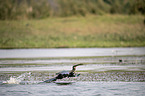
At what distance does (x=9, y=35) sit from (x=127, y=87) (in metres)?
152

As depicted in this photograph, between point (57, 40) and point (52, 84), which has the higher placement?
point (57, 40)

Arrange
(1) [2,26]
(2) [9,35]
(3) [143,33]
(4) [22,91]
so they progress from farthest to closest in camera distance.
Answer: (1) [2,26], (3) [143,33], (2) [9,35], (4) [22,91]

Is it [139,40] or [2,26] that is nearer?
[139,40]

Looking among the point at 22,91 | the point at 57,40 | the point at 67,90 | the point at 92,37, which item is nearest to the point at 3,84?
the point at 22,91

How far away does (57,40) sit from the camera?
160750 mm

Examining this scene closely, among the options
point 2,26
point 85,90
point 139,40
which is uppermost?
point 2,26

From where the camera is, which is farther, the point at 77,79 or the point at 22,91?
the point at 77,79

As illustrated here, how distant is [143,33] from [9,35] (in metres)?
83.3

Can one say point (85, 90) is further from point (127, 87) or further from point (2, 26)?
point (2, 26)

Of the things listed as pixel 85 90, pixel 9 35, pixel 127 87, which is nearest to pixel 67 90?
pixel 85 90

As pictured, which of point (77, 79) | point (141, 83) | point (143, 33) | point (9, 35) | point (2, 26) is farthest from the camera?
point (2, 26)

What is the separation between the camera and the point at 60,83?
23438mm

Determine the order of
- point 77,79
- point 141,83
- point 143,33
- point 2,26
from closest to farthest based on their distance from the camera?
1. point 141,83
2. point 77,79
3. point 143,33
4. point 2,26

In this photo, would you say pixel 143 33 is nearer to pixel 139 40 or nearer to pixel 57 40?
pixel 139 40
